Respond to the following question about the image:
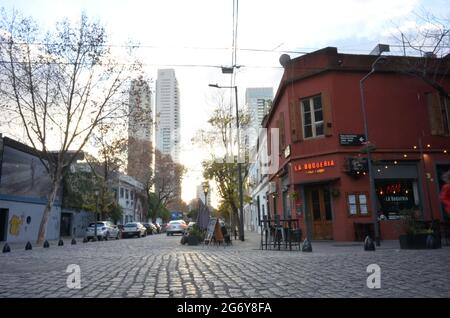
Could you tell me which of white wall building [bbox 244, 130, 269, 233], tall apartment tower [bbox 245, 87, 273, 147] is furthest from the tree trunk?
tall apartment tower [bbox 245, 87, 273, 147]

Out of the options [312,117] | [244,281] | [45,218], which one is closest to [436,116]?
[312,117]

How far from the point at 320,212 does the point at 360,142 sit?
384 cm

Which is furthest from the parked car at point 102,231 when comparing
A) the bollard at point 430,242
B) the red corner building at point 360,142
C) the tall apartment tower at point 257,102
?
the bollard at point 430,242

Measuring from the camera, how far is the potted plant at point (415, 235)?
11992mm

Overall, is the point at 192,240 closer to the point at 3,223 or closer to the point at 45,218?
the point at 45,218

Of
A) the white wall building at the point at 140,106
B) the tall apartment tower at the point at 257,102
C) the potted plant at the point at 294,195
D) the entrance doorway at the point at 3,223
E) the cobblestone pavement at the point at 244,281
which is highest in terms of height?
the tall apartment tower at the point at 257,102

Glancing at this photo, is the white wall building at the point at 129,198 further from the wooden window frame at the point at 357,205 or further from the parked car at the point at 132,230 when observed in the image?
the wooden window frame at the point at 357,205

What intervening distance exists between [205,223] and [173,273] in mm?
13219

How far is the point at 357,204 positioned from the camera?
17891 mm

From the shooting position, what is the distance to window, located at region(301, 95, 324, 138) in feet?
63.6

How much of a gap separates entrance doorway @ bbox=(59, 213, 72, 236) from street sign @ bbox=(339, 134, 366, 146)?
93.4 feet

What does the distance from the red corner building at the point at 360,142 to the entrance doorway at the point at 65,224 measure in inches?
1011

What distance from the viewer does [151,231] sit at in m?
47.3
